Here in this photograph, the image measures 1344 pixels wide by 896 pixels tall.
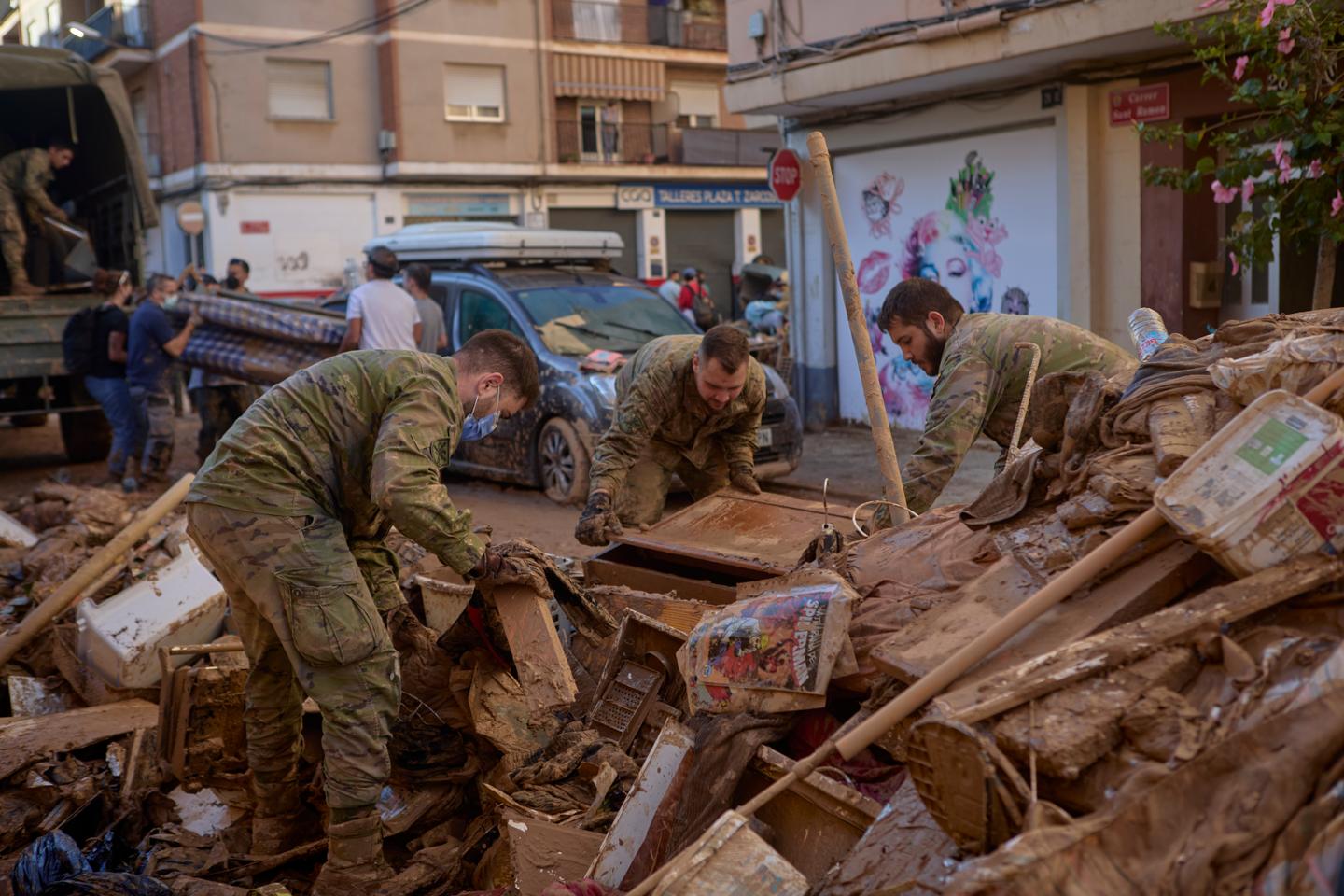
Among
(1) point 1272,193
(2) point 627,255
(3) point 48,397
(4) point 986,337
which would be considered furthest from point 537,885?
(2) point 627,255

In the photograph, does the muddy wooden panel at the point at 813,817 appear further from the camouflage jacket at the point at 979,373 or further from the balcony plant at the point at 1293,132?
the balcony plant at the point at 1293,132

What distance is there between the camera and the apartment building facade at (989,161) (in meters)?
9.58

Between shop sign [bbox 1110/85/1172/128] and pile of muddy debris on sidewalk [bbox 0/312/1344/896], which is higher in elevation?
shop sign [bbox 1110/85/1172/128]

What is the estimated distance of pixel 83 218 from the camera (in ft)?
42.9

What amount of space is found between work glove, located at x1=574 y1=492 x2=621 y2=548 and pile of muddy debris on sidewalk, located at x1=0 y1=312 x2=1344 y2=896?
213 millimetres

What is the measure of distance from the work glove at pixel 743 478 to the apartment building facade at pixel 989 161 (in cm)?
476

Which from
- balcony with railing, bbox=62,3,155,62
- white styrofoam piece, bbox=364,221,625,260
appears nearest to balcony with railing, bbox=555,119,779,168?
balcony with railing, bbox=62,3,155,62

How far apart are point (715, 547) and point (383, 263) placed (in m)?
5.34

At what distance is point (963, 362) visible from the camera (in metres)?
4.67

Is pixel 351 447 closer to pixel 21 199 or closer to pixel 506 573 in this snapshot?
pixel 506 573

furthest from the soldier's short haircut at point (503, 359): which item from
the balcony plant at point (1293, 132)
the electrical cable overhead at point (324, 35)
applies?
the electrical cable overhead at point (324, 35)

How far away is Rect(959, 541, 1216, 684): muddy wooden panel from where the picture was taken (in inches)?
111

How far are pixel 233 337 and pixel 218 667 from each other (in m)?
6.17

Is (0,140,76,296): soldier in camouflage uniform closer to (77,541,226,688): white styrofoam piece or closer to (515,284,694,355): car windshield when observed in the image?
(515,284,694,355): car windshield
